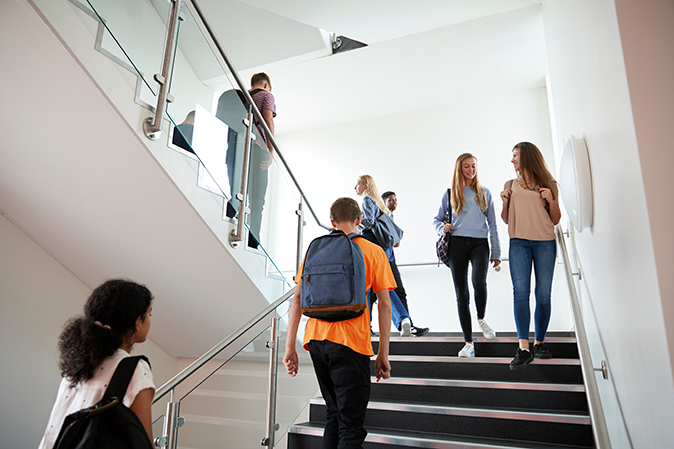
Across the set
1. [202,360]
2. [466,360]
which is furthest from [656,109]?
[466,360]

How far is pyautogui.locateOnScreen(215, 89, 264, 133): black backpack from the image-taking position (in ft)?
10.5

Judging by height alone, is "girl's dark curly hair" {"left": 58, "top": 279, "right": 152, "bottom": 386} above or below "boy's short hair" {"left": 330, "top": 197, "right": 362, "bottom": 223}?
below

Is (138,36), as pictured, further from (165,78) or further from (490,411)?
(490,411)

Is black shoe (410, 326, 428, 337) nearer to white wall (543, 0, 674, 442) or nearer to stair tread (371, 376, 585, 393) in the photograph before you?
stair tread (371, 376, 585, 393)

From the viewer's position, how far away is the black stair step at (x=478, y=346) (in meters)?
3.19

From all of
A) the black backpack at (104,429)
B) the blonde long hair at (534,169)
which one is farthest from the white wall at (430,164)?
the black backpack at (104,429)

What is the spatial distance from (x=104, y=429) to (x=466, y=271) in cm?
277

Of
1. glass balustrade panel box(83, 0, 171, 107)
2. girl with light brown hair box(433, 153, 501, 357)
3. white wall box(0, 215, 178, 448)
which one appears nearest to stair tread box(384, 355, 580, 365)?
girl with light brown hair box(433, 153, 501, 357)

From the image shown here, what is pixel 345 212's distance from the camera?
2.41 meters

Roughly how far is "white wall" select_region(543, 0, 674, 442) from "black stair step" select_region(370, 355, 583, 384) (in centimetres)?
66

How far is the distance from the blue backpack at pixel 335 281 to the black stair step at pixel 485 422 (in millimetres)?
1073

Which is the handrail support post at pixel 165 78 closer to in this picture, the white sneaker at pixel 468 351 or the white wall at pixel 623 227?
the white wall at pixel 623 227

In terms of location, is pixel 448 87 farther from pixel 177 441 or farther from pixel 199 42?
pixel 177 441

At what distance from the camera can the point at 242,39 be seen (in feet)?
19.2
